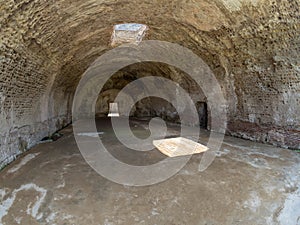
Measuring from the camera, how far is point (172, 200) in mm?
2811

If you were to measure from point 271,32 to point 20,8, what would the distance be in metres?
4.75

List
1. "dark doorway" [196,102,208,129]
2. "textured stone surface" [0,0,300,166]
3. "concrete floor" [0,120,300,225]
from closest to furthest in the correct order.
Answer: "concrete floor" [0,120,300,225], "textured stone surface" [0,0,300,166], "dark doorway" [196,102,208,129]

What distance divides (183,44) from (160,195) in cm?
511

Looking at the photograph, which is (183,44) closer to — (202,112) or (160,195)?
(202,112)

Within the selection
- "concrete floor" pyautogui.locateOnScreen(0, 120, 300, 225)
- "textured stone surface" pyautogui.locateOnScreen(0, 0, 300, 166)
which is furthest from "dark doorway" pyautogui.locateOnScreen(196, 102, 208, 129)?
"concrete floor" pyautogui.locateOnScreen(0, 120, 300, 225)

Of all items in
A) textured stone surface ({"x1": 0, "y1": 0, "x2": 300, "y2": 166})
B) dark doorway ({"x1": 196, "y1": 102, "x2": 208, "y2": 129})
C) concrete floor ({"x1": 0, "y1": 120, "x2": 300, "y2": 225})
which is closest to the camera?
concrete floor ({"x1": 0, "y1": 120, "x2": 300, "y2": 225})

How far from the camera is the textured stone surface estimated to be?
3.83 meters

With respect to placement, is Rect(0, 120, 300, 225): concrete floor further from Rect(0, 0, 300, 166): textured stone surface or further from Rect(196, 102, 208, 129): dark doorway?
Rect(196, 102, 208, 129): dark doorway

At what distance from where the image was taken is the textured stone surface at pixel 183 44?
383cm

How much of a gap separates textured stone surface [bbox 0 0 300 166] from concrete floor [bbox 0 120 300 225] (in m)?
1.24

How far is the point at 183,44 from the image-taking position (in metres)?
6.76

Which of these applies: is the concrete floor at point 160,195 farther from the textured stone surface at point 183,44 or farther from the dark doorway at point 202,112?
the dark doorway at point 202,112

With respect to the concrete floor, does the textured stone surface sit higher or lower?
higher

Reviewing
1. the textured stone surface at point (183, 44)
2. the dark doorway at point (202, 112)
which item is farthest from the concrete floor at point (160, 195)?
the dark doorway at point (202, 112)
